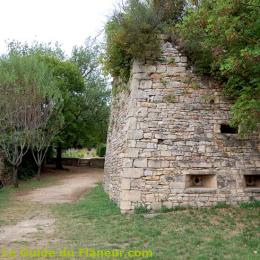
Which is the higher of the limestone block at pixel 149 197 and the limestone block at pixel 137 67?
the limestone block at pixel 137 67

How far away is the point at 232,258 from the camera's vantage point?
5.22m

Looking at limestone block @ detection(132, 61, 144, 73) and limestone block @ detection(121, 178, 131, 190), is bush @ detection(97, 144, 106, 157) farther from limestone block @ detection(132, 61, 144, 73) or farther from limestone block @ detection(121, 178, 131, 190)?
limestone block @ detection(121, 178, 131, 190)

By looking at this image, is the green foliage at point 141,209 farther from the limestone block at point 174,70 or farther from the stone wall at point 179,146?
the limestone block at point 174,70

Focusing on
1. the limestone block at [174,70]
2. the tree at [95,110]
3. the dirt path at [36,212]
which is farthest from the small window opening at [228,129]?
the tree at [95,110]

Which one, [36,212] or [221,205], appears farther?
[36,212]

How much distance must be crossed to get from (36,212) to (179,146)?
4.16 meters

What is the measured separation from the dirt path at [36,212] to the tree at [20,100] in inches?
99.2

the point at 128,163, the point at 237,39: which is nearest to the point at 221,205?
the point at 128,163

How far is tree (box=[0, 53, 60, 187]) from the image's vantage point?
14.8 meters

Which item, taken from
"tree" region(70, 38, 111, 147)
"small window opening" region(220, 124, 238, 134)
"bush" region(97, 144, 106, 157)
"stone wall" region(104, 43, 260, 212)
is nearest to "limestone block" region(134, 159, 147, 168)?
"stone wall" region(104, 43, 260, 212)

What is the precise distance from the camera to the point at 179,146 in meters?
8.49

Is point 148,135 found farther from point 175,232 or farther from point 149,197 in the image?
point 175,232

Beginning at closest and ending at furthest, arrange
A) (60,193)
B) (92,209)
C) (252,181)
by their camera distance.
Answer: (252,181)
(92,209)
(60,193)

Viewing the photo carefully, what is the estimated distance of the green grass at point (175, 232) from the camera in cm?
563
